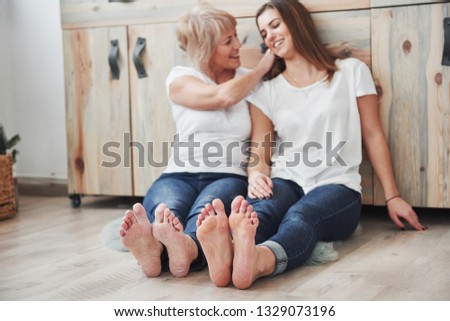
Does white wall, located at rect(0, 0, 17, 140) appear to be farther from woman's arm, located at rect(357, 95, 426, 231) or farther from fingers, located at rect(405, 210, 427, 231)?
fingers, located at rect(405, 210, 427, 231)

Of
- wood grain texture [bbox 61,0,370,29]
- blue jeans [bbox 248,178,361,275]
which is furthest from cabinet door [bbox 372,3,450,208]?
blue jeans [bbox 248,178,361,275]

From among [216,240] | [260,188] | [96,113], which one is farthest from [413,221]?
[96,113]

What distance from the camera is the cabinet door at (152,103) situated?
7.91 ft

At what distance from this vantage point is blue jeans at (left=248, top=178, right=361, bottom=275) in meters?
1.61

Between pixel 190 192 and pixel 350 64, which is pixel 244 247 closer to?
pixel 190 192

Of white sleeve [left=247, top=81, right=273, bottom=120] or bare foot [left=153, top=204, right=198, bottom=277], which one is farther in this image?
→ white sleeve [left=247, top=81, right=273, bottom=120]

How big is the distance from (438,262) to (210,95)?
2.74 ft

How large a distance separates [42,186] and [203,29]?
1345mm

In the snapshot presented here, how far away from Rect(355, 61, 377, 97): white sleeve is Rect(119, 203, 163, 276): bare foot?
83 centimetres

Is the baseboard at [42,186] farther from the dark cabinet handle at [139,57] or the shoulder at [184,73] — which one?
the shoulder at [184,73]

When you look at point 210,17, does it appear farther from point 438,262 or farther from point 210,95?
point 438,262

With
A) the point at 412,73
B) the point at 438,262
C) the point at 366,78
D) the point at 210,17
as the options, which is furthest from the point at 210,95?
the point at 438,262

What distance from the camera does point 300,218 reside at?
1698 millimetres

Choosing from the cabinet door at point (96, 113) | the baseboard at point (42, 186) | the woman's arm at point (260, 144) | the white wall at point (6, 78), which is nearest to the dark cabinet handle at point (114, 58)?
the cabinet door at point (96, 113)
